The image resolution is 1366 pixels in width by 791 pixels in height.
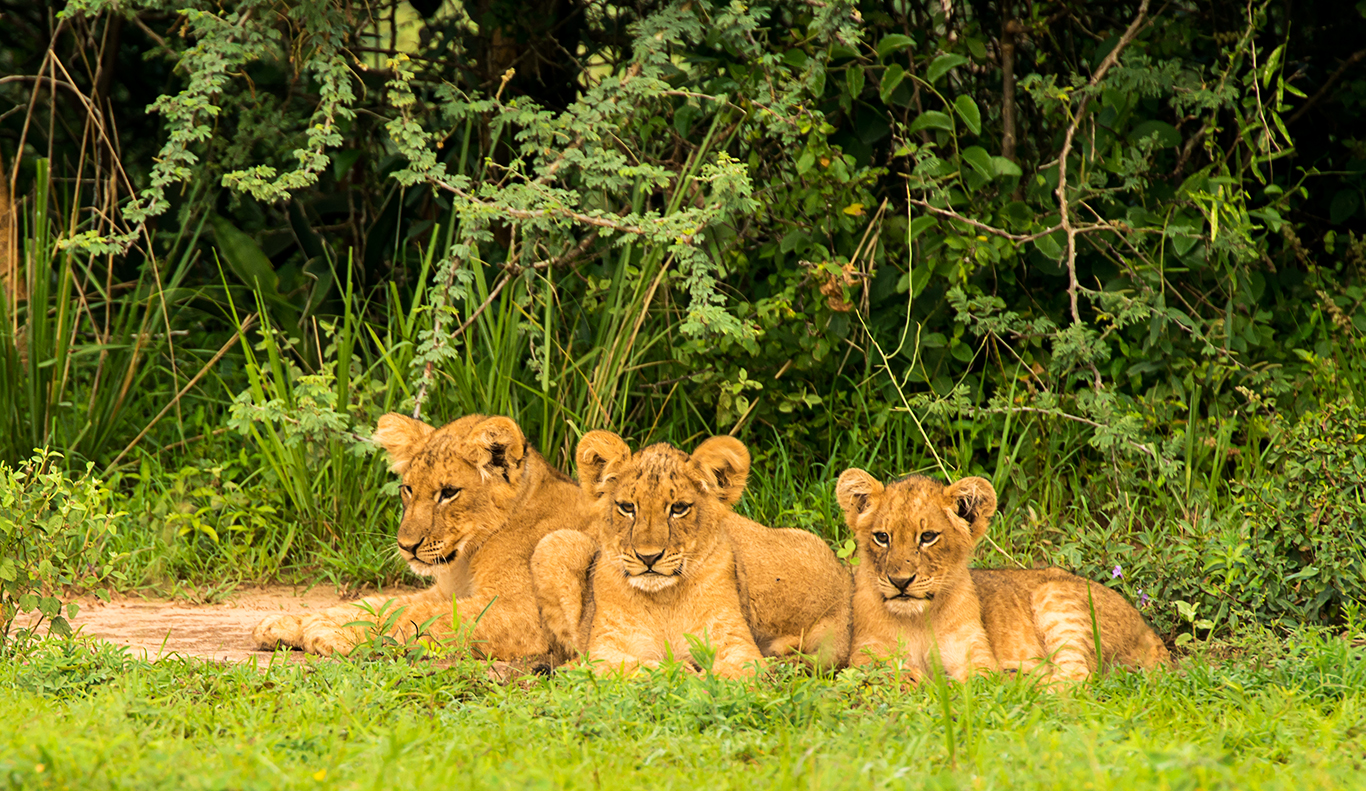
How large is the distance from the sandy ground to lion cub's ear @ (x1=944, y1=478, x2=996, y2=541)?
2.39 m

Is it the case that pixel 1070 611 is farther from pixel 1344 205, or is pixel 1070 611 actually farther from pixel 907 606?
pixel 1344 205

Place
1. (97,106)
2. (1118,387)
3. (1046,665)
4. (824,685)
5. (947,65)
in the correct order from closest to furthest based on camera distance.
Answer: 1. (824,685)
2. (1046,665)
3. (947,65)
4. (1118,387)
5. (97,106)

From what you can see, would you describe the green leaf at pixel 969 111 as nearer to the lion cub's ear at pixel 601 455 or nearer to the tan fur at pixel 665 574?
the tan fur at pixel 665 574

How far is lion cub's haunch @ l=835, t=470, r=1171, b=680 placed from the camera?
443 cm

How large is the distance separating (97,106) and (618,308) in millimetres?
3432

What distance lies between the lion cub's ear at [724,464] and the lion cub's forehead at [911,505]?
1.61 ft

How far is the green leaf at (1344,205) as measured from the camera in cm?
729

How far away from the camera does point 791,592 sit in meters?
4.90

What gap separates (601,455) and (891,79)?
2590 mm

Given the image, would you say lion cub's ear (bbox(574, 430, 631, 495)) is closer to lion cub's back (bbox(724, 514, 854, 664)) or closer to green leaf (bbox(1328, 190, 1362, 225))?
lion cub's back (bbox(724, 514, 854, 664))

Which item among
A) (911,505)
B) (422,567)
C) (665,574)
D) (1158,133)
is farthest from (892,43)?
(422,567)

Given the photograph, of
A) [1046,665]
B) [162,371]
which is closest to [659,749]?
[1046,665]

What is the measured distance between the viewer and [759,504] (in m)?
6.49

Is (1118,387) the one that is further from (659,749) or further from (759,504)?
(659,749)
